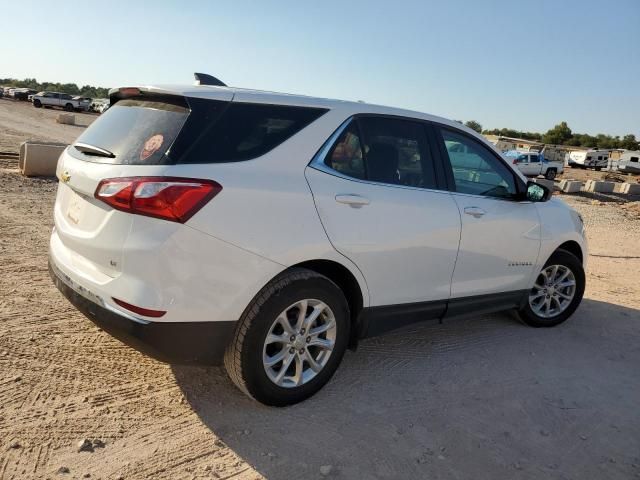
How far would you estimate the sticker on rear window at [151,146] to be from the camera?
2.79m

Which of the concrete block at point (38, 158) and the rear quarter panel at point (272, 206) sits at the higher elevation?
the rear quarter panel at point (272, 206)

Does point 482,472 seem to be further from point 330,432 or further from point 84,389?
point 84,389

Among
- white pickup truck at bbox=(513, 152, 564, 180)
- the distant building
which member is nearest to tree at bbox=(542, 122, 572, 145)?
the distant building

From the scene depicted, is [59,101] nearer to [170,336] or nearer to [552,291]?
[552,291]

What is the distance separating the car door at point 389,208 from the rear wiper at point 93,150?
3.60 feet

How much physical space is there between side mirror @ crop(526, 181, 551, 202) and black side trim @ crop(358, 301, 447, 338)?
1.25 metres

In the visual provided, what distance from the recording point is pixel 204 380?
3492 mm

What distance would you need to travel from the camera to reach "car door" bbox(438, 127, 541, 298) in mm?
4047

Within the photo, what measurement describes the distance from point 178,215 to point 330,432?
4.83 feet

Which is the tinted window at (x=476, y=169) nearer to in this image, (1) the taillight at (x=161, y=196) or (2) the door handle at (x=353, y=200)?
(2) the door handle at (x=353, y=200)

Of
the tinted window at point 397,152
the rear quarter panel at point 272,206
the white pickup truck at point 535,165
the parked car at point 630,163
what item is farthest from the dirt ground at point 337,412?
the parked car at point 630,163

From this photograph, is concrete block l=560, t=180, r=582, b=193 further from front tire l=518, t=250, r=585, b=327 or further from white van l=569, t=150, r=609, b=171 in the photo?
white van l=569, t=150, r=609, b=171

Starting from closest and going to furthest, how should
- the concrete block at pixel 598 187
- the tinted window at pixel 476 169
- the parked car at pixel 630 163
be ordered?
the tinted window at pixel 476 169
the concrete block at pixel 598 187
the parked car at pixel 630 163

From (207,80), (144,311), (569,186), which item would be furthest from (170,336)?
(569,186)
